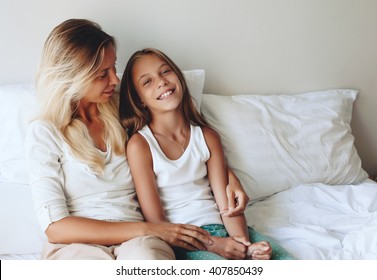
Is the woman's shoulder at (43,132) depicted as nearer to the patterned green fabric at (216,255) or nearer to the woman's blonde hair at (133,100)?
the woman's blonde hair at (133,100)

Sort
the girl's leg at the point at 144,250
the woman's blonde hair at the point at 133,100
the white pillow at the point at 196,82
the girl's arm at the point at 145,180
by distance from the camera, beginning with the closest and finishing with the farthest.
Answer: the girl's leg at the point at 144,250 → the girl's arm at the point at 145,180 → the woman's blonde hair at the point at 133,100 → the white pillow at the point at 196,82

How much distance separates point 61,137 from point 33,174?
0.12 meters

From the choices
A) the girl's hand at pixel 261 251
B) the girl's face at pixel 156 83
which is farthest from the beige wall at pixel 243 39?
the girl's hand at pixel 261 251

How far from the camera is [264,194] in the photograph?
1.57 meters

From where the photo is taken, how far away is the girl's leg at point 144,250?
109 centimetres

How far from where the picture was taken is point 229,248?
1.23 meters

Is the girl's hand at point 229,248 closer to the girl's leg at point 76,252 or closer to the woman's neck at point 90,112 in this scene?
the girl's leg at point 76,252

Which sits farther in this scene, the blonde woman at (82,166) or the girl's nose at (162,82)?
the girl's nose at (162,82)

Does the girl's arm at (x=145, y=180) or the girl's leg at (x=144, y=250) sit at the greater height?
the girl's arm at (x=145, y=180)

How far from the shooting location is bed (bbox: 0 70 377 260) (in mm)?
1298

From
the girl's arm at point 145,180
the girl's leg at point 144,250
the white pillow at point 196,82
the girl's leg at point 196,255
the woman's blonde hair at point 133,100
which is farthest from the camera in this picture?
the white pillow at point 196,82

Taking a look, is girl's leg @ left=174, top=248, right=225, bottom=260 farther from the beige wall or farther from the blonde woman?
the beige wall

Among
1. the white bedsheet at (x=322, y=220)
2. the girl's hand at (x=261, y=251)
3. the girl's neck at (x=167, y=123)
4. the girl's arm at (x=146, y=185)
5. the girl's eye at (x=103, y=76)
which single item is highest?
the girl's eye at (x=103, y=76)

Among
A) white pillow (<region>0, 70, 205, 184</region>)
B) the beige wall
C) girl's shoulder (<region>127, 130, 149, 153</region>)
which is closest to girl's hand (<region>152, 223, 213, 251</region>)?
girl's shoulder (<region>127, 130, 149, 153</region>)
